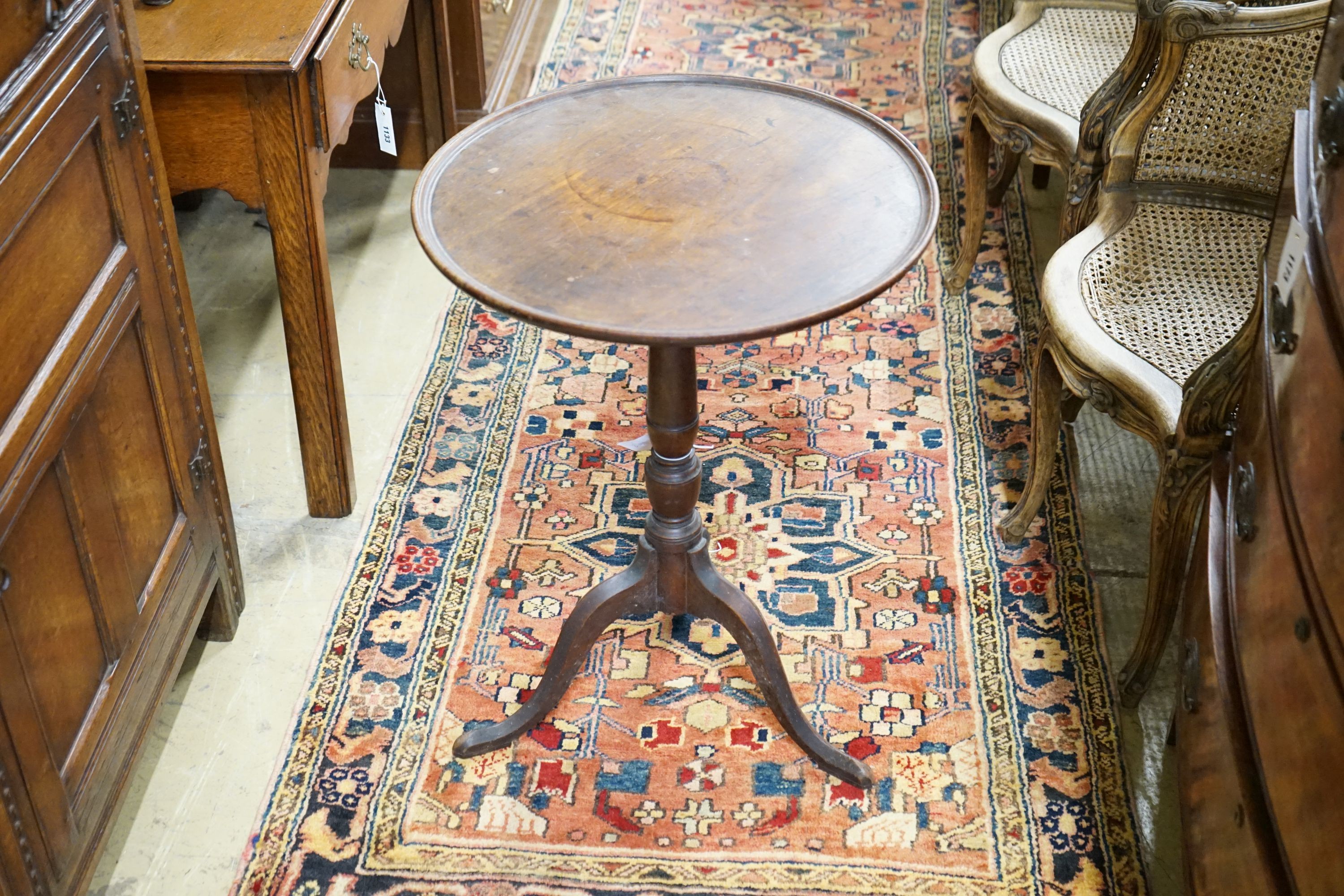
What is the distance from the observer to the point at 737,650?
2.45m

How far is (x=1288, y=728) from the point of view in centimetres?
134

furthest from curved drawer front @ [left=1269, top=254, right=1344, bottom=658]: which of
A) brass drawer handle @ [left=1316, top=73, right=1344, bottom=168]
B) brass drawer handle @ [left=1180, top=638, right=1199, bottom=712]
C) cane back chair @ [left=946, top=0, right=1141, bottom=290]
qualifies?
cane back chair @ [left=946, top=0, right=1141, bottom=290]

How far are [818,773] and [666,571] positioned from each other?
43 centimetres

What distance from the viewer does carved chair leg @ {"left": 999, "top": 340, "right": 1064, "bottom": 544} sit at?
2.48 meters

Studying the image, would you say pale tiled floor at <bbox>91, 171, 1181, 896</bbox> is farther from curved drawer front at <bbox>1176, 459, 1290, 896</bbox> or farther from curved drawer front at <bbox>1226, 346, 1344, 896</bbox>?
curved drawer front at <bbox>1226, 346, 1344, 896</bbox>

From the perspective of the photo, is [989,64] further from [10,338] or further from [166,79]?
[10,338]

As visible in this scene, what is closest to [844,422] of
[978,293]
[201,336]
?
[978,293]

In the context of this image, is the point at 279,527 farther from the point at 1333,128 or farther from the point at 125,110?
the point at 1333,128

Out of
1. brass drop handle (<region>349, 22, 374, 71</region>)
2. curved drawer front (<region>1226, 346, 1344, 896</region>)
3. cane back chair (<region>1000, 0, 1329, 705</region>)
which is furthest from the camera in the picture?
brass drop handle (<region>349, 22, 374, 71</region>)

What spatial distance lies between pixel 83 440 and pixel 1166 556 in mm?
1688

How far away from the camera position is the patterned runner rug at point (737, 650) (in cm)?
209

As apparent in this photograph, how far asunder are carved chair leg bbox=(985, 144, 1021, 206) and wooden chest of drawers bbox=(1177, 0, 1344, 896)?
1.83m

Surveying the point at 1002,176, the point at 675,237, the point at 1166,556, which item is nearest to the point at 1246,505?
the point at 1166,556

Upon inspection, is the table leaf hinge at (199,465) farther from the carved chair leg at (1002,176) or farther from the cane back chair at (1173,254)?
the carved chair leg at (1002,176)
